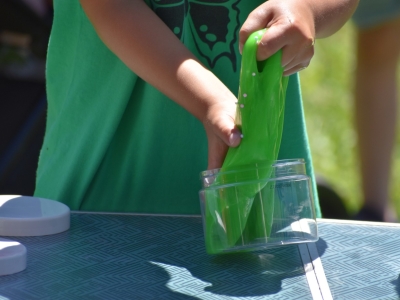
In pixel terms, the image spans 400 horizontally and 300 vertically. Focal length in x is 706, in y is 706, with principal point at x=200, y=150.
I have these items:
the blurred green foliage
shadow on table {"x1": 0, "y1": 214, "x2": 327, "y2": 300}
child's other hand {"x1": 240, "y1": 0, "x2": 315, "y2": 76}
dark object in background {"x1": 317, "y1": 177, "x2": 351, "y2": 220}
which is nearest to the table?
shadow on table {"x1": 0, "y1": 214, "x2": 327, "y2": 300}

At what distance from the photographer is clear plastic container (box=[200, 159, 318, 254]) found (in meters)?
0.86

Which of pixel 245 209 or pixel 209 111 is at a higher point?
pixel 209 111

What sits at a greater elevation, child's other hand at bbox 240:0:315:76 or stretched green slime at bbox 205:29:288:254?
child's other hand at bbox 240:0:315:76

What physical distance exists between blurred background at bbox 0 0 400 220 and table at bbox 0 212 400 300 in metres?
1.27

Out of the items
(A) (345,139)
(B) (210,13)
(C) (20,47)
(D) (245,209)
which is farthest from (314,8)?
(A) (345,139)

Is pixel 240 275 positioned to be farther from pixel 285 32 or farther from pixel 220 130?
pixel 285 32

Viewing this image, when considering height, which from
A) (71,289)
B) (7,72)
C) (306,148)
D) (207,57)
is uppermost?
(7,72)

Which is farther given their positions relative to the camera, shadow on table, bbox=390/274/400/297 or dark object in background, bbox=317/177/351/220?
dark object in background, bbox=317/177/351/220

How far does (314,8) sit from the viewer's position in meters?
1.01

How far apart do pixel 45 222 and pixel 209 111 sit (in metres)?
0.28

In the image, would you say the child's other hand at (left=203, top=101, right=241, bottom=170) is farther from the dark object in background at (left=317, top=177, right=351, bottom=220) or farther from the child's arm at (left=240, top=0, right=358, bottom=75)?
the dark object in background at (left=317, top=177, right=351, bottom=220)

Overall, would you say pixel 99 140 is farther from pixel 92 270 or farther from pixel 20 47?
pixel 20 47

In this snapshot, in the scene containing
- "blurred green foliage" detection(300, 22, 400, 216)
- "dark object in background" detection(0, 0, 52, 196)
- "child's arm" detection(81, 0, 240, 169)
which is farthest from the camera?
"blurred green foliage" detection(300, 22, 400, 216)

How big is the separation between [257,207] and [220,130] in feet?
0.35
